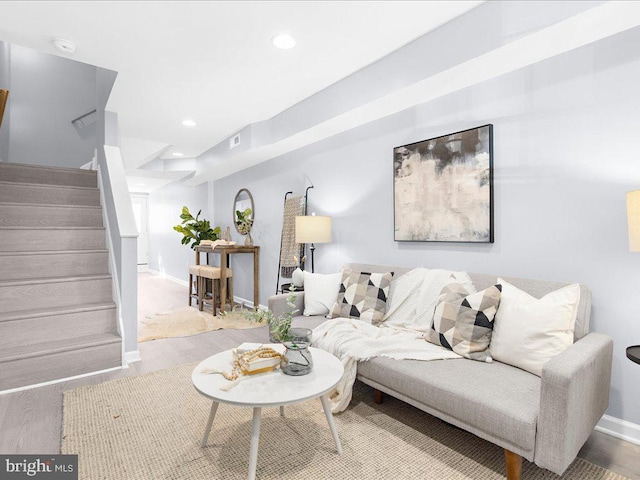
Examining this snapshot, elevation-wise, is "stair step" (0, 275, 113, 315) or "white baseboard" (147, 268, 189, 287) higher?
"stair step" (0, 275, 113, 315)

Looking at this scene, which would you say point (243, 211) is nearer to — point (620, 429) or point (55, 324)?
point (55, 324)

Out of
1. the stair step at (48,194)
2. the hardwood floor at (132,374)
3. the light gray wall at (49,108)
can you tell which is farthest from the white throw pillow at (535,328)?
the light gray wall at (49,108)

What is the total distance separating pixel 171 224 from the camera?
26.9 ft

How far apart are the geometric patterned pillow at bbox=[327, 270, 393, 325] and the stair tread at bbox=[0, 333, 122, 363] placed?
184cm

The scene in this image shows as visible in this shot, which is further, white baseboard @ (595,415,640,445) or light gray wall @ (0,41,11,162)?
light gray wall @ (0,41,11,162)

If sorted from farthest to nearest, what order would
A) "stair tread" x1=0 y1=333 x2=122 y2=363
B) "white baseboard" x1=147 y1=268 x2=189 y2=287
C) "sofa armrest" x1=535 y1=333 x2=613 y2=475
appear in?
"white baseboard" x1=147 y1=268 x2=189 y2=287, "stair tread" x1=0 y1=333 x2=122 y2=363, "sofa armrest" x1=535 y1=333 x2=613 y2=475

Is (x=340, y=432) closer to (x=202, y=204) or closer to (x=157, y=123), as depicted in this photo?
(x=157, y=123)

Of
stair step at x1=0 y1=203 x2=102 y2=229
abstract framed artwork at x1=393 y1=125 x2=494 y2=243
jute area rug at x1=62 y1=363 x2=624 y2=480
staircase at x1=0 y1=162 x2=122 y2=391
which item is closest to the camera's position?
jute area rug at x1=62 y1=363 x2=624 y2=480

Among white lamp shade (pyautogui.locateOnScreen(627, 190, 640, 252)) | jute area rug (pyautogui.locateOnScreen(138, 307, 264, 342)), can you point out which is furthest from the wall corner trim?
white lamp shade (pyautogui.locateOnScreen(627, 190, 640, 252))

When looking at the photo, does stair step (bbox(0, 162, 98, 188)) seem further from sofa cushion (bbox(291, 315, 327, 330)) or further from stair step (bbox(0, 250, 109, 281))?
sofa cushion (bbox(291, 315, 327, 330))

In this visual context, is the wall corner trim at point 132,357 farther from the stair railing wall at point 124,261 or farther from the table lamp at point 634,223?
the table lamp at point 634,223

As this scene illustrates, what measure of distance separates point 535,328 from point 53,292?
355 cm

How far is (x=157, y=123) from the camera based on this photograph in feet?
14.3

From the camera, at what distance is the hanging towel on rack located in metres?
4.23
